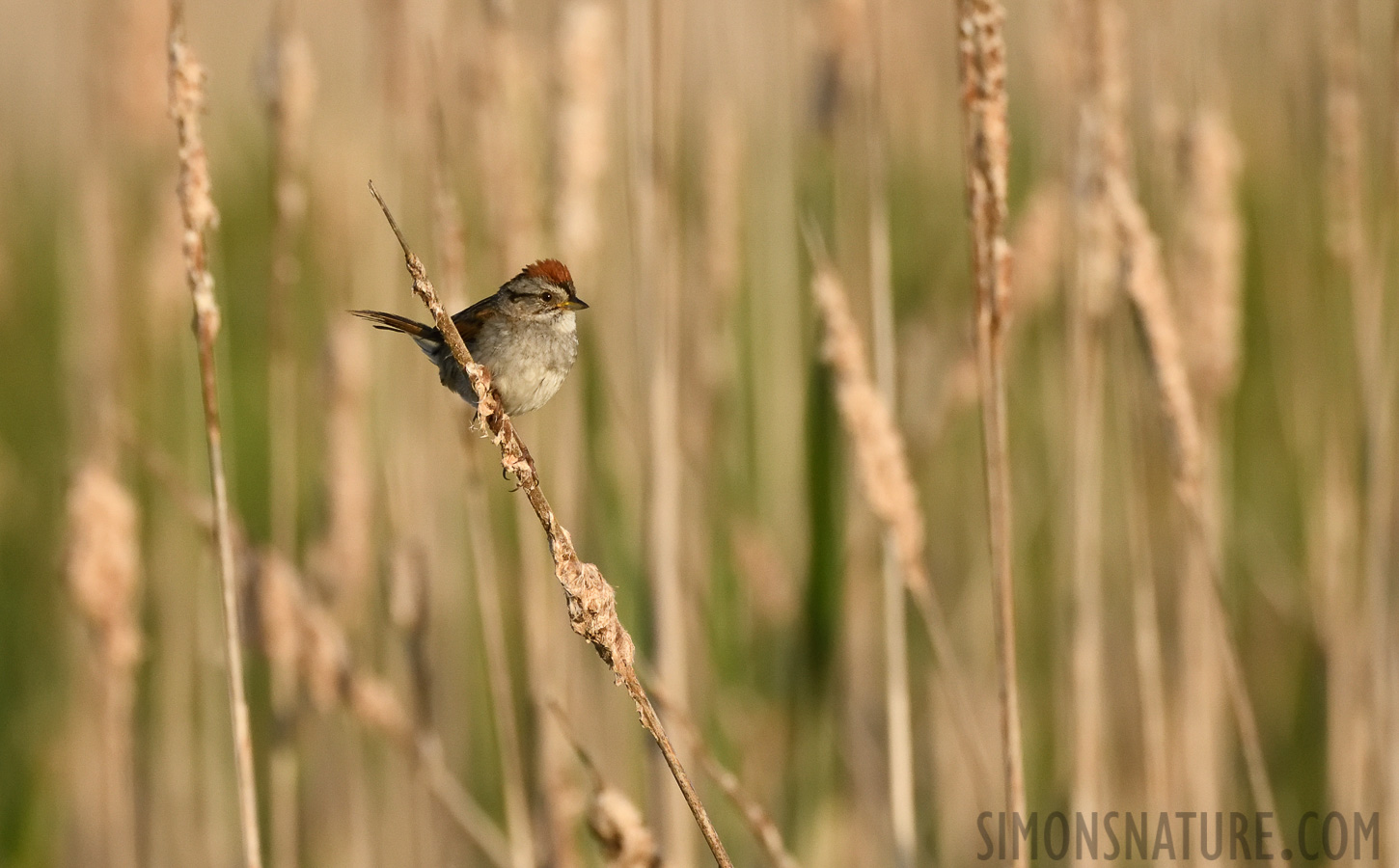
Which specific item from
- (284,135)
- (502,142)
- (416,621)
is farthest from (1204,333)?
(284,135)

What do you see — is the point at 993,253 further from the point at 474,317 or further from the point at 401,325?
the point at 474,317

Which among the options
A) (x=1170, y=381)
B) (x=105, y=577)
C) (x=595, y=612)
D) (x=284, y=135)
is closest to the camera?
(x=595, y=612)

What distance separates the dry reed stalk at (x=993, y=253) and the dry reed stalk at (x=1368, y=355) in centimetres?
113

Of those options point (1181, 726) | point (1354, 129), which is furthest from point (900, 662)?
point (1354, 129)

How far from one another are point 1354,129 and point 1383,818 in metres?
1.26

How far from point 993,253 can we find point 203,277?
873mm

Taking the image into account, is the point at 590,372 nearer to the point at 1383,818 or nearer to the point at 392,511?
the point at 392,511

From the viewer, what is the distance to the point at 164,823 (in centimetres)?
310

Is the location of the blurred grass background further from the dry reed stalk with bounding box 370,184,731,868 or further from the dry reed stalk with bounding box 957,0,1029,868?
the dry reed stalk with bounding box 370,184,731,868

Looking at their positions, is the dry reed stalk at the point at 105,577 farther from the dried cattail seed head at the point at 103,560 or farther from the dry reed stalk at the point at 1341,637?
the dry reed stalk at the point at 1341,637

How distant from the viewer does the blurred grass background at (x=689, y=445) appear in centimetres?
245

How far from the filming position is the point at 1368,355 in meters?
2.32

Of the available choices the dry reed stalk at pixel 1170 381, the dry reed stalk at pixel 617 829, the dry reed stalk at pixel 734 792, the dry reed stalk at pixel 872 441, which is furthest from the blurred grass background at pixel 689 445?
the dry reed stalk at pixel 617 829

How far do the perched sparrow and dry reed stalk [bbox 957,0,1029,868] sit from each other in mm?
962
